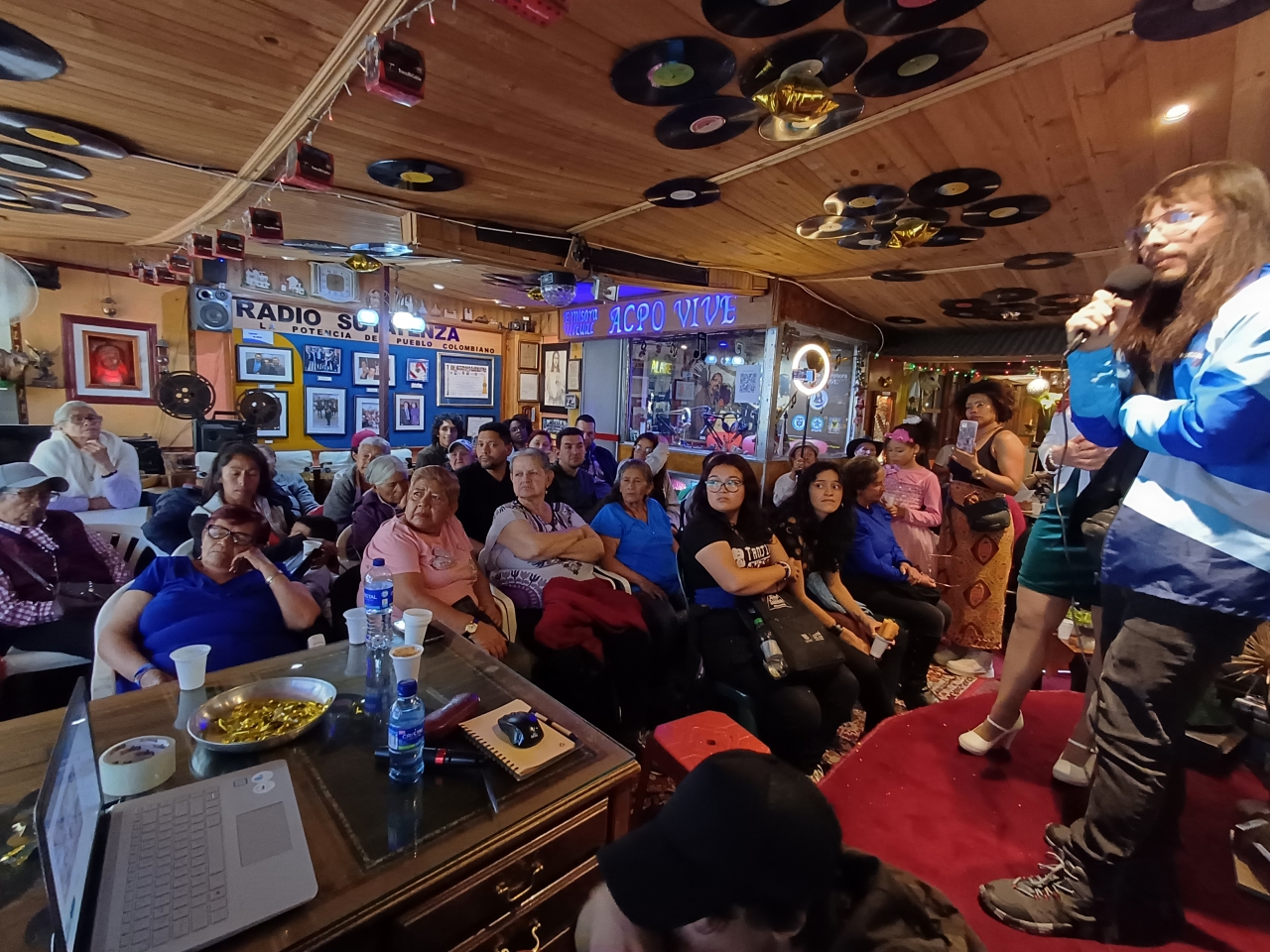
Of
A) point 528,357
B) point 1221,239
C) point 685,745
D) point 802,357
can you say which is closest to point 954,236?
point 802,357

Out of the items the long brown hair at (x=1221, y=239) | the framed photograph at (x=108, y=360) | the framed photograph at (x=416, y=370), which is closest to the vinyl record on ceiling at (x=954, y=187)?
the long brown hair at (x=1221, y=239)

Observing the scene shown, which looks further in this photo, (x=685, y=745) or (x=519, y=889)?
(x=685, y=745)

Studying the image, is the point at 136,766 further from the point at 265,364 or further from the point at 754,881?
the point at 265,364

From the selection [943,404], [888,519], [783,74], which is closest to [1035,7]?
[783,74]

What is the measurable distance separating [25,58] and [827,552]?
3.75 meters

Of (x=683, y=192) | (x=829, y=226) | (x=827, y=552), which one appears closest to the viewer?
(x=827, y=552)

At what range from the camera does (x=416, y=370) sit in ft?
26.3

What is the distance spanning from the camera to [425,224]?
3693 millimetres

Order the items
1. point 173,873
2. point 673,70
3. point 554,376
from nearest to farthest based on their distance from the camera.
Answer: point 173,873
point 673,70
point 554,376

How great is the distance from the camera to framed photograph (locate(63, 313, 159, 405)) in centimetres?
544

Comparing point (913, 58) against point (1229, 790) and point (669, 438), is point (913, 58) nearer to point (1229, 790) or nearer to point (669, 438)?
Result: point (1229, 790)

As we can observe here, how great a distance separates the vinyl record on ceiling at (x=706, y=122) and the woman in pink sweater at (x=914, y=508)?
2253 millimetres

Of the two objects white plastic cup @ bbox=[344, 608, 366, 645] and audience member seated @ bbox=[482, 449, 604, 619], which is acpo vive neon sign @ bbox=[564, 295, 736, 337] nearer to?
audience member seated @ bbox=[482, 449, 604, 619]

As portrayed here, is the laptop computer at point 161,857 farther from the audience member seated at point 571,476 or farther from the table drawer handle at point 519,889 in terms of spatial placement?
the audience member seated at point 571,476
